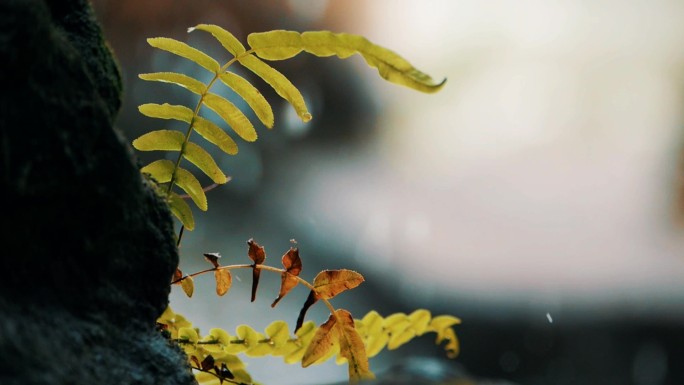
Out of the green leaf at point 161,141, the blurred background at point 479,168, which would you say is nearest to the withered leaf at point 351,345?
the green leaf at point 161,141

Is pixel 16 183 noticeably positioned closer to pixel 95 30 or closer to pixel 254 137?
pixel 95 30

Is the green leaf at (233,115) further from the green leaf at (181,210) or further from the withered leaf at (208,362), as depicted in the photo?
the withered leaf at (208,362)

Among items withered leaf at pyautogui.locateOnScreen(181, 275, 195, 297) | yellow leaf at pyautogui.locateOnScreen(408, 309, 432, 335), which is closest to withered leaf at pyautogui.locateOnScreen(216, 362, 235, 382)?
withered leaf at pyautogui.locateOnScreen(181, 275, 195, 297)

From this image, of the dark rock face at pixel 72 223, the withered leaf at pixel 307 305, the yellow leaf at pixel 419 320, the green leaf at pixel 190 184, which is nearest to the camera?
the dark rock face at pixel 72 223

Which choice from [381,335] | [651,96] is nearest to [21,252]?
[381,335]

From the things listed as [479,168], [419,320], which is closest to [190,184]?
[419,320]

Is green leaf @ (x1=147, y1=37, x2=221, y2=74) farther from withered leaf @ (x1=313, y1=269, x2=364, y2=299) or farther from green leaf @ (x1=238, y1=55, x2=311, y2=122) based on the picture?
withered leaf @ (x1=313, y1=269, x2=364, y2=299)
